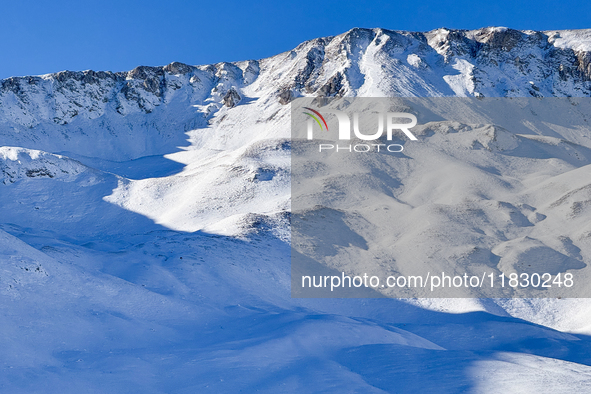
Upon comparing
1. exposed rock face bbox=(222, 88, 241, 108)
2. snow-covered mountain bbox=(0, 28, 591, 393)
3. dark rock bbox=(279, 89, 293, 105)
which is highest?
exposed rock face bbox=(222, 88, 241, 108)

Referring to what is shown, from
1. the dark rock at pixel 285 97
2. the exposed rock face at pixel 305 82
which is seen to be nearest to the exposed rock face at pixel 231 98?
the exposed rock face at pixel 305 82

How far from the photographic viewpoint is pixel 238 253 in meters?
26.6

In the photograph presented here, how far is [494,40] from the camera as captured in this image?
7250 cm

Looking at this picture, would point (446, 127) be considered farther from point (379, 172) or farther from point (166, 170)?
point (166, 170)

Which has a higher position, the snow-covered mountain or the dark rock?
the dark rock

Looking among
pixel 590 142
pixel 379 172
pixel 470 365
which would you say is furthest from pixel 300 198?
pixel 590 142

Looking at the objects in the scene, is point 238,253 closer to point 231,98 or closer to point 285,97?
point 285,97

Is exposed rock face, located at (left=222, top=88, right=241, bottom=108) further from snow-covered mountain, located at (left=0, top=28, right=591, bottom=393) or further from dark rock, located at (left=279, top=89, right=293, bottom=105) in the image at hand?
dark rock, located at (left=279, top=89, right=293, bottom=105)

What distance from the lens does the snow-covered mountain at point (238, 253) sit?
476 inches

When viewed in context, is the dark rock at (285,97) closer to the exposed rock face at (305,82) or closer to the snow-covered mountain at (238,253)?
the exposed rock face at (305,82)

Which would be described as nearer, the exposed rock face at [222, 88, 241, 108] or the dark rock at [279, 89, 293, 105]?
the dark rock at [279, 89, 293, 105]

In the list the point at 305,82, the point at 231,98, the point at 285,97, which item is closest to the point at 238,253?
the point at 285,97

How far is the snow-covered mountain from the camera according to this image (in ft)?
39.6

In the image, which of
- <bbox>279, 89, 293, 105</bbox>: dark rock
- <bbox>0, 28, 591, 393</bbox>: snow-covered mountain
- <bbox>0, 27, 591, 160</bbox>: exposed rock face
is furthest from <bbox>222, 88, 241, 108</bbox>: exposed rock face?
<bbox>279, 89, 293, 105</bbox>: dark rock
